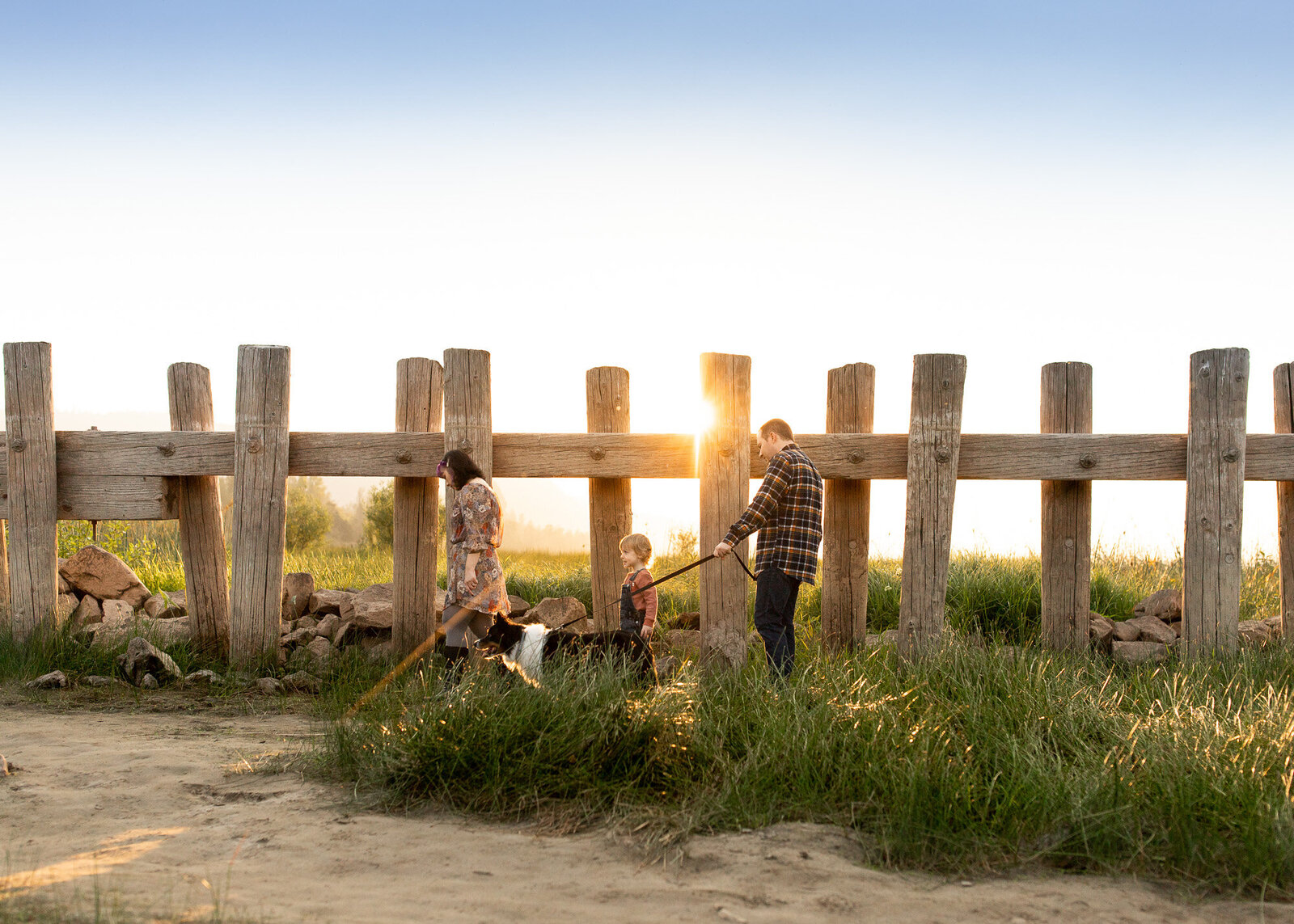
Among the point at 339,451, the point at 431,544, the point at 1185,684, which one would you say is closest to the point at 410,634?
the point at 431,544

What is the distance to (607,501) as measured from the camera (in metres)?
7.59

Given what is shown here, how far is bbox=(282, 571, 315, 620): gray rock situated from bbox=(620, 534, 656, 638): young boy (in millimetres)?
3705

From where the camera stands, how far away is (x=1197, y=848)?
154 inches

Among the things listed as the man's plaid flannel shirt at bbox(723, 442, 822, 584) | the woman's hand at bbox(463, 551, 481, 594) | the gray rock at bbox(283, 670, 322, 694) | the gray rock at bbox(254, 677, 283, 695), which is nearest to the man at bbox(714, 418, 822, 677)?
the man's plaid flannel shirt at bbox(723, 442, 822, 584)

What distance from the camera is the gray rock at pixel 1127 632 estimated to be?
8.00 meters

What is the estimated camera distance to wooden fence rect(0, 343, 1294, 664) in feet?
23.7

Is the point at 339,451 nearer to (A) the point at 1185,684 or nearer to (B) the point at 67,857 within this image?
(B) the point at 67,857

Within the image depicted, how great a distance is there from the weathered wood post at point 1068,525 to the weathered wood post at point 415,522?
469cm

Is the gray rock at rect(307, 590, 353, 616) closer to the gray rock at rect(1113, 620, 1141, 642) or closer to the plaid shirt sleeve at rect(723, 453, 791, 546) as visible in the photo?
the plaid shirt sleeve at rect(723, 453, 791, 546)

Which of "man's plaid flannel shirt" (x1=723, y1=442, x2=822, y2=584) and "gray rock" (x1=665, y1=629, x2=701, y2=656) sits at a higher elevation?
"man's plaid flannel shirt" (x1=723, y1=442, x2=822, y2=584)

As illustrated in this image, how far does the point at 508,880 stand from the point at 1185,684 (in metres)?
3.95

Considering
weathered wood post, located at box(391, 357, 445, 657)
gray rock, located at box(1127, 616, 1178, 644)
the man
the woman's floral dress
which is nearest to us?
the man

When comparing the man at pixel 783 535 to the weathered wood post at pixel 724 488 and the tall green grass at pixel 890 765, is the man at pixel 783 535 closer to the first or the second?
the weathered wood post at pixel 724 488

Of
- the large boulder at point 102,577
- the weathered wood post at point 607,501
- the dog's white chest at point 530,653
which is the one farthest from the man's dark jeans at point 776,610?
the large boulder at point 102,577
